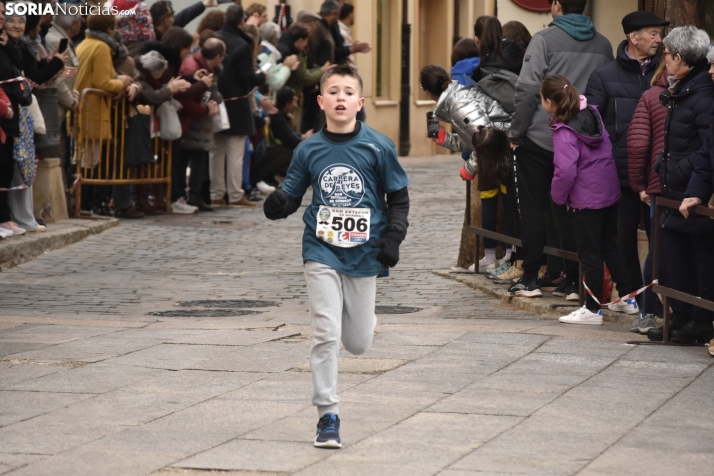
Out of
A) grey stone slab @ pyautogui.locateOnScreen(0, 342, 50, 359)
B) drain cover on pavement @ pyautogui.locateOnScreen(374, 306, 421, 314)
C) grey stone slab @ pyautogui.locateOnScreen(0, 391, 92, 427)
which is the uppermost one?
grey stone slab @ pyautogui.locateOnScreen(0, 391, 92, 427)

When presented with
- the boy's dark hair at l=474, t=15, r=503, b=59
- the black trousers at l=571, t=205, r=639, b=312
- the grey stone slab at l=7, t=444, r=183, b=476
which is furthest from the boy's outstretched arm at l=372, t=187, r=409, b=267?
the boy's dark hair at l=474, t=15, r=503, b=59

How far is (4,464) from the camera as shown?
594cm

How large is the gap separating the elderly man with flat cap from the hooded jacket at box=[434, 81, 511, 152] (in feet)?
4.49

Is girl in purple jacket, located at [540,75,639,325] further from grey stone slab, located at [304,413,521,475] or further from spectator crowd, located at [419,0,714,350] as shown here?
grey stone slab, located at [304,413,521,475]

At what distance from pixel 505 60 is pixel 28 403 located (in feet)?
18.7

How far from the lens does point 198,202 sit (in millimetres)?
17875

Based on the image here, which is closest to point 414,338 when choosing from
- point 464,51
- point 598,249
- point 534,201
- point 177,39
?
point 598,249

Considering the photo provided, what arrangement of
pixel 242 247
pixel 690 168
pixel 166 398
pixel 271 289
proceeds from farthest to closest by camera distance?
pixel 242 247
pixel 271 289
pixel 690 168
pixel 166 398

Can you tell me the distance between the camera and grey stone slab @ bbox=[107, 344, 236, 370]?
8344mm

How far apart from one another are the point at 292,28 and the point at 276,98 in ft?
3.24

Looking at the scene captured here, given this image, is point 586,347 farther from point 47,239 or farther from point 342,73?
point 47,239

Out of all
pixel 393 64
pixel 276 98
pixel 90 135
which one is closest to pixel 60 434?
pixel 90 135

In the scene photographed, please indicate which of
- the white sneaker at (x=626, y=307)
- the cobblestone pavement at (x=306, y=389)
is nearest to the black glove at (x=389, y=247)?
the cobblestone pavement at (x=306, y=389)

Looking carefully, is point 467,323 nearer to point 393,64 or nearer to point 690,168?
point 690,168
